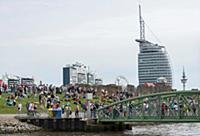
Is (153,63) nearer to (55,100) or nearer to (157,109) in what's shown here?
(55,100)

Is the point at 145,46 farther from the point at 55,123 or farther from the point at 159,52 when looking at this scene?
the point at 55,123

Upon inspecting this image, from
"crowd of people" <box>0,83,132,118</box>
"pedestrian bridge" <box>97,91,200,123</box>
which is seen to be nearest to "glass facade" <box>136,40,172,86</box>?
"crowd of people" <box>0,83,132,118</box>

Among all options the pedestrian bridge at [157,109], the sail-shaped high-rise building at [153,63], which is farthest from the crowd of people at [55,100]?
the sail-shaped high-rise building at [153,63]

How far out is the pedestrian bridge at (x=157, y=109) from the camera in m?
52.5

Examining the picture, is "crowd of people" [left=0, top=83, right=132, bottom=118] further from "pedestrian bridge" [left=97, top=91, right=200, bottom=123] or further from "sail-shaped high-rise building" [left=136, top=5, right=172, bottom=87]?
"sail-shaped high-rise building" [left=136, top=5, right=172, bottom=87]

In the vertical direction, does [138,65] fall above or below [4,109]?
above

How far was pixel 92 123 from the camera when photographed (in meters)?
59.2

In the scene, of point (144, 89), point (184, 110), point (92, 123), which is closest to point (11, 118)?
point (92, 123)

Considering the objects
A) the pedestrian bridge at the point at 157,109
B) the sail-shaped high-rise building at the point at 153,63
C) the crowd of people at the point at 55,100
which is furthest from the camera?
the sail-shaped high-rise building at the point at 153,63

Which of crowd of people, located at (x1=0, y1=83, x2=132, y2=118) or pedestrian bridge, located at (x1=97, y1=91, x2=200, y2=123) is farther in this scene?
crowd of people, located at (x1=0, y1=83, x2=132, y2=118)

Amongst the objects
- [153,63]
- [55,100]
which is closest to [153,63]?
[153,63]

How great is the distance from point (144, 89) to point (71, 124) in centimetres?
6499

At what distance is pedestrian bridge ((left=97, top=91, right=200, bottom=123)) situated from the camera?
52.5 m

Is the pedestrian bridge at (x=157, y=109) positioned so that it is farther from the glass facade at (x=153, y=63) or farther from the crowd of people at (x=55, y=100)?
the glass facade at (x=153, y=63)
